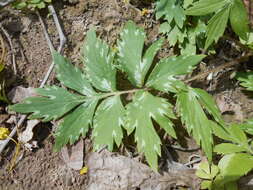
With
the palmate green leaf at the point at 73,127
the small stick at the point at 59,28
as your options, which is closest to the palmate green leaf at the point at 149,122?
the palmate green leaf at the point at 73,127

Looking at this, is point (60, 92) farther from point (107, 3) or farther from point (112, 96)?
point (107, 3)

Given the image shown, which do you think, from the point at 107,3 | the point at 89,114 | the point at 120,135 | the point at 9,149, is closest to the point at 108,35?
the point at 107,3

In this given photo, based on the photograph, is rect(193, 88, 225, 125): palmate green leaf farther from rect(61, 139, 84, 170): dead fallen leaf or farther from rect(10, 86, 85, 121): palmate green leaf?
rect(61, 139, 84, 170): dead fallen leaf

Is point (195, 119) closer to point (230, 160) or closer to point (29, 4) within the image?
point (230, 160)

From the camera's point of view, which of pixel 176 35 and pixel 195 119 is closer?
pixel 195 119

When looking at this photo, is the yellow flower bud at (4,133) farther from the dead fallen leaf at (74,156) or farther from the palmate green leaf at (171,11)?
the palmate green leaf at (171,11)

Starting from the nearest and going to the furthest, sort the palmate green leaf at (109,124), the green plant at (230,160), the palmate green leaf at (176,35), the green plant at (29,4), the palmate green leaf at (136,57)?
the green plant at (230,160)
the palmate green leaf at (109,124)
the palmate green leaf at (136,57)
the palmate green leaf at (176,35)
the green plant at (29,4)

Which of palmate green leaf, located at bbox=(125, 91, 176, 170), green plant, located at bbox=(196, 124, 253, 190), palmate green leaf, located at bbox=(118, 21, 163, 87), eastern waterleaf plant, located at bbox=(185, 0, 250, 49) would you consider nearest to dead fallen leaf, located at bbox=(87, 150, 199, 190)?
green plant, located at bbox=(196, 124, 253, 190)

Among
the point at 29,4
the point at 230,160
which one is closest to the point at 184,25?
the point at 230,160
